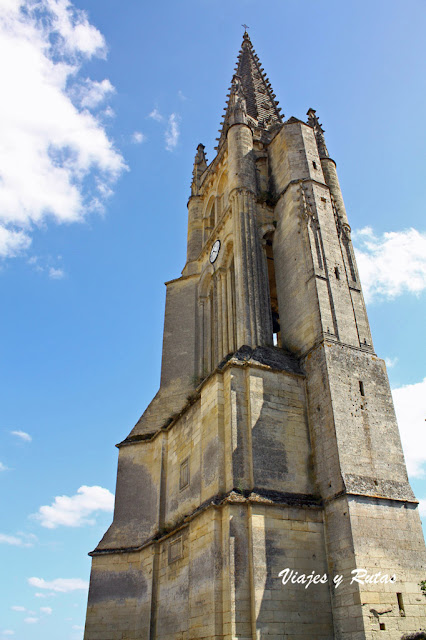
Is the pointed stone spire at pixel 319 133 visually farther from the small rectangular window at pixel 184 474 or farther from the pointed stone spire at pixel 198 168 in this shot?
the small rectangular window at pixel 184 474

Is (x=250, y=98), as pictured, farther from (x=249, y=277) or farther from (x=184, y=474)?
(x=184, y=474)

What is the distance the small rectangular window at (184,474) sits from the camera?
1328 centimetres

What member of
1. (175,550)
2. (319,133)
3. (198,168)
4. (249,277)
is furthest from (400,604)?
(198,168)

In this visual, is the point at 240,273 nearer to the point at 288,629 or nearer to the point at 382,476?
the point at 382,476

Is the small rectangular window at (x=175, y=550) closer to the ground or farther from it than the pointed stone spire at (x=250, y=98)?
closer to the ground

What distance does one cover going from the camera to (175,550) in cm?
1238

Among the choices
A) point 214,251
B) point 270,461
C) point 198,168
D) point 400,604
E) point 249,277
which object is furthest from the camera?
point 198,168

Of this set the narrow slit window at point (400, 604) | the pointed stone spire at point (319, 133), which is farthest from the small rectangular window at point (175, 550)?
the pointed stone spire at point (319, 133)

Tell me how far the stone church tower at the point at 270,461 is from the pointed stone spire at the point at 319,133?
22.7 inches

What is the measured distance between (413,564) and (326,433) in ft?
9.44

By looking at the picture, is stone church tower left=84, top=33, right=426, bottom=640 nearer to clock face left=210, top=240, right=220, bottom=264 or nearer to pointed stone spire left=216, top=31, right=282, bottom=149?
clock face left=210, top=240, right=220, bottom=264

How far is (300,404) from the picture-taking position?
12070mm

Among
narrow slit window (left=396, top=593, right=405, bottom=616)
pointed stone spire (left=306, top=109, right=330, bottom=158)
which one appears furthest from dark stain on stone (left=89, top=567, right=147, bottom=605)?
pointed stone spire (left=306, top=109, right=330, bottom=158)

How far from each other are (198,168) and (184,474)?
1558cm
